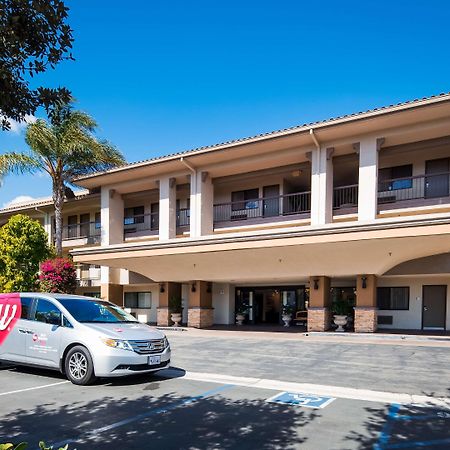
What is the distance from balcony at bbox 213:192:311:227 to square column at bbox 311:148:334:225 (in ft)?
5.48

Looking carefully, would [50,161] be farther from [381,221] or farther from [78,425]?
[78,425]

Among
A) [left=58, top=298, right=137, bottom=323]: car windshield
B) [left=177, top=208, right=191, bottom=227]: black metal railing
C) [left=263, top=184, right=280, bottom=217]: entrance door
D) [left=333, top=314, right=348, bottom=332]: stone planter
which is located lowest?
[left=333, top=314, right=348, bottom=332]: stone planter

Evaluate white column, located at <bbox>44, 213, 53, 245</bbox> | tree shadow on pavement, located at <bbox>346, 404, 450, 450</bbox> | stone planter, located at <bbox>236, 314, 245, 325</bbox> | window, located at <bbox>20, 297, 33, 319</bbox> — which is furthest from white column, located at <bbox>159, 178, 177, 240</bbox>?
tree shadow on pavement, located at <bbox>346, 404, 450, 450</bbox>

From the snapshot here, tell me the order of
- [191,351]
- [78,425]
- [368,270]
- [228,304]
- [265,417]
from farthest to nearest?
[228,304] → [368,270] → [191,351] → [265,417] → [78,425]

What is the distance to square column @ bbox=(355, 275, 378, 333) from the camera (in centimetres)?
1723

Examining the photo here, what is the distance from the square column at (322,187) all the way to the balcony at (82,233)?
1504 cm

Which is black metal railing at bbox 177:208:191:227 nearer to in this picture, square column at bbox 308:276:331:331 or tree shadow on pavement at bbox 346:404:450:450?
square column at bbox 308:276:331:331

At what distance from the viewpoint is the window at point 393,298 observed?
19250 mm

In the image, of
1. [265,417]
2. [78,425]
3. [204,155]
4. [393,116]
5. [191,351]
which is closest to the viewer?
[78,425]

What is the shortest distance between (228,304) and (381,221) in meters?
10.8

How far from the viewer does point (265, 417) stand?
20.0 ft

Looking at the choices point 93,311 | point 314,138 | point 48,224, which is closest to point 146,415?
point 93,311

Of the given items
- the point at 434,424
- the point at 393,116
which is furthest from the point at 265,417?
the point at 393,116

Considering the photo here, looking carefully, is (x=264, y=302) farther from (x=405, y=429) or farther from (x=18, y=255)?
(x=405, y=429)
